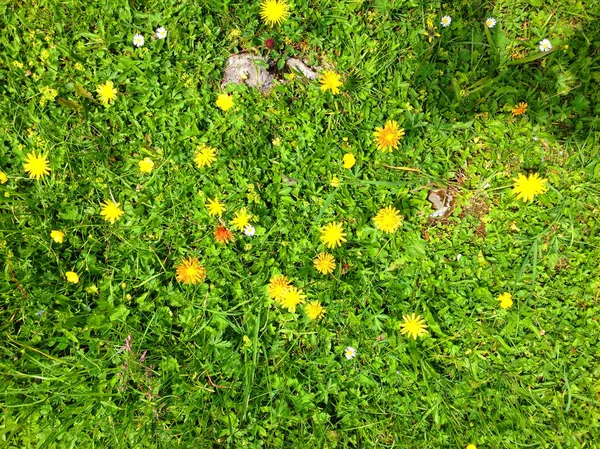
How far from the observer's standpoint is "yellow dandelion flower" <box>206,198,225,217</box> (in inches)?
107

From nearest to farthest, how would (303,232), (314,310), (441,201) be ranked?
(314,310) → (303,232) → (441,201)

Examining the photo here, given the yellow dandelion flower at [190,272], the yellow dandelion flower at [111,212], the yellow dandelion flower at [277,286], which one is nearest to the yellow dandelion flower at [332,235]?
the yellow dandelion flower at [277,286]

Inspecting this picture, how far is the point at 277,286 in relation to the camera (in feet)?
8.89

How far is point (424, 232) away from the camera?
2.88 m

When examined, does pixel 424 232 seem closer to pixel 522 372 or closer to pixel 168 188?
pixel 522 372

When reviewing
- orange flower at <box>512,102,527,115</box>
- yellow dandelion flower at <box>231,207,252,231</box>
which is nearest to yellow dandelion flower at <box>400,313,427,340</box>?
yellow dandelion flower at <box>231,207,252,231</box>

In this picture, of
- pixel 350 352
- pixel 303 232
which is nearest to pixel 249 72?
pixel 303 232

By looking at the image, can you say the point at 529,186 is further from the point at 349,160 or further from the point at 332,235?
the point at 332,235

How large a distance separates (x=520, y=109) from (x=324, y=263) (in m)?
1.61

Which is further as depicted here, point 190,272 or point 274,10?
point 274,10

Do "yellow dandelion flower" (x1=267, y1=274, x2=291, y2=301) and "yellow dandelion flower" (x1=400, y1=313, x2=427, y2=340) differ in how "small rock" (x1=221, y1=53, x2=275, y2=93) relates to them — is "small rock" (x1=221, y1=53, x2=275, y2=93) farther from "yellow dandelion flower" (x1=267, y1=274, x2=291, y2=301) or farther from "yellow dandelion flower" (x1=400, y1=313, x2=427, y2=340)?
"yellow dandelion flower" (x1=400, y1=313, x2=427, y2=340)

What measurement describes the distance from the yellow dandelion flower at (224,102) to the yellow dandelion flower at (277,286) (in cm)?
112

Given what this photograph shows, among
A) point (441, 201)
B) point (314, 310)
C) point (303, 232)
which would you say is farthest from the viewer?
point (441, 201)

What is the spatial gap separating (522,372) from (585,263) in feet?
2.64
